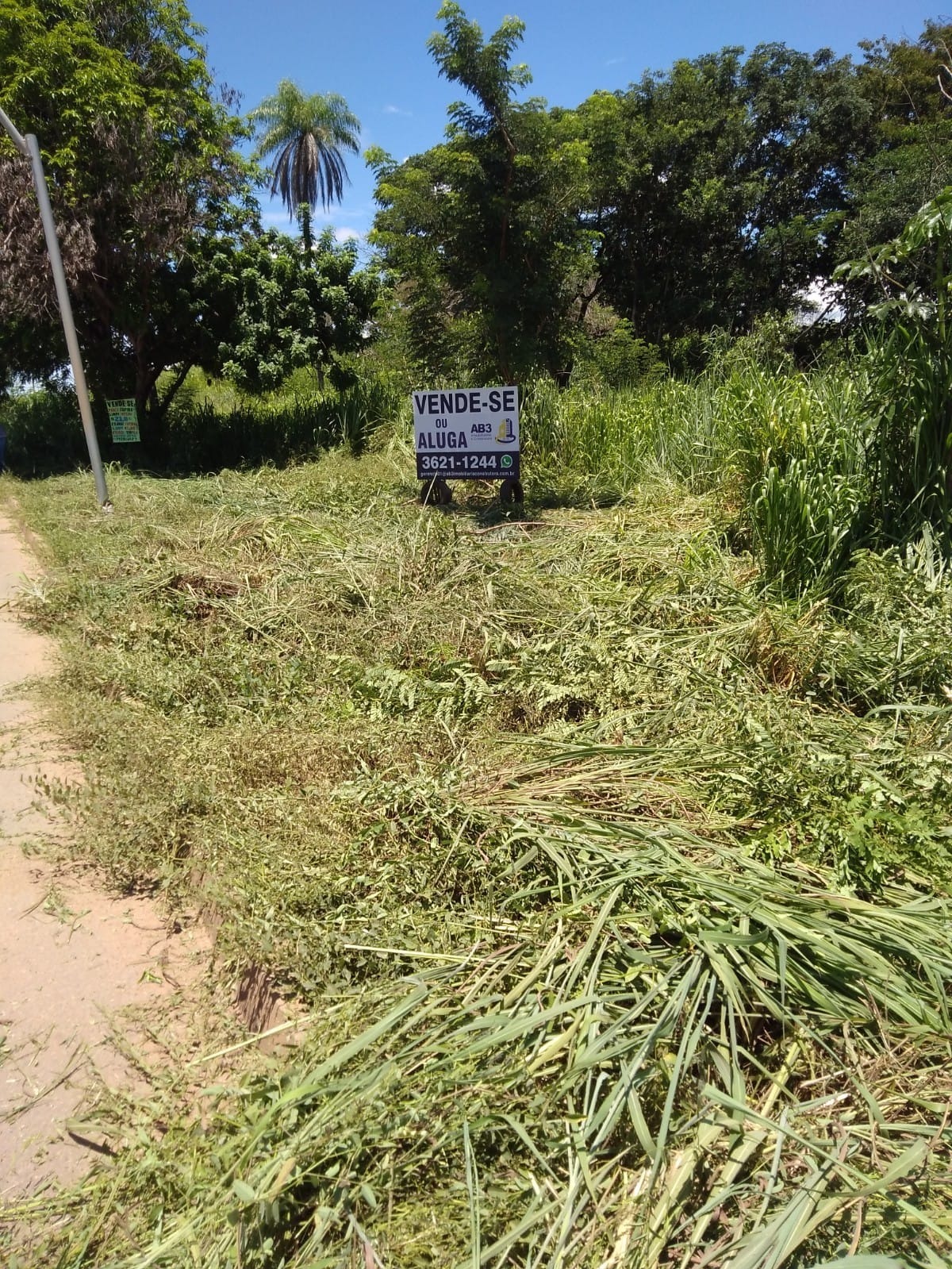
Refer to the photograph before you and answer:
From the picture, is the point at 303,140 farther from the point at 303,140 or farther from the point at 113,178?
the point at 113,178

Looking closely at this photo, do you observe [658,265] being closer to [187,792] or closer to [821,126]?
[821,126]

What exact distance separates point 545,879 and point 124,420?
33.2ft

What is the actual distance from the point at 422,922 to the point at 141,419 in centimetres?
1295

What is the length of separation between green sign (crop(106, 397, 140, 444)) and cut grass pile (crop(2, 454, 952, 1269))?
21.0 ft

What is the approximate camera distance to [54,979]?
2.50m

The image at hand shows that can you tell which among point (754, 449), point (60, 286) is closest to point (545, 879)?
point (754, 449)

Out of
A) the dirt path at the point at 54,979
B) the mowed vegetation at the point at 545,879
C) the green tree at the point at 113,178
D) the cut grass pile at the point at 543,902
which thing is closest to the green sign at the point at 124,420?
the green tree at the point at 113,178

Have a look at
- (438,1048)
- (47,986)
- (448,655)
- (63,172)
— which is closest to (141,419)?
(63,172)

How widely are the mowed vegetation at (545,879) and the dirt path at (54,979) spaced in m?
0.14

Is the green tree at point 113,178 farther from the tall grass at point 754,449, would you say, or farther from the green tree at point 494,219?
the tall grass at point 754,449

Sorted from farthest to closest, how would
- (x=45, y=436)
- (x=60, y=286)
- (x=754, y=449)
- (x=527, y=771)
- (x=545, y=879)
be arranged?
1. (x=45, y=436)
2. (x=60, y=286)
3. (x=754, y=449)
4. (x=527, y=771)
5. (x=545, y=879)

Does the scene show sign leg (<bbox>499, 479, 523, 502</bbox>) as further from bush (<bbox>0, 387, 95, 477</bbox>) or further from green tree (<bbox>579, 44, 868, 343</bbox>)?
green tree (<bbox>579, 44, 868, 343</bbox>)

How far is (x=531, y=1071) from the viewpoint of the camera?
183cm

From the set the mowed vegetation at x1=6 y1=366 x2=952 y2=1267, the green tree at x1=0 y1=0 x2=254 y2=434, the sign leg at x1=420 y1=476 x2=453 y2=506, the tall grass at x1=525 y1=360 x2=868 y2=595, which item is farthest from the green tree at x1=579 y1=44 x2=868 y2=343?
the mowed vegetation at x1=6 y1=366 x2=952 y2=1267
